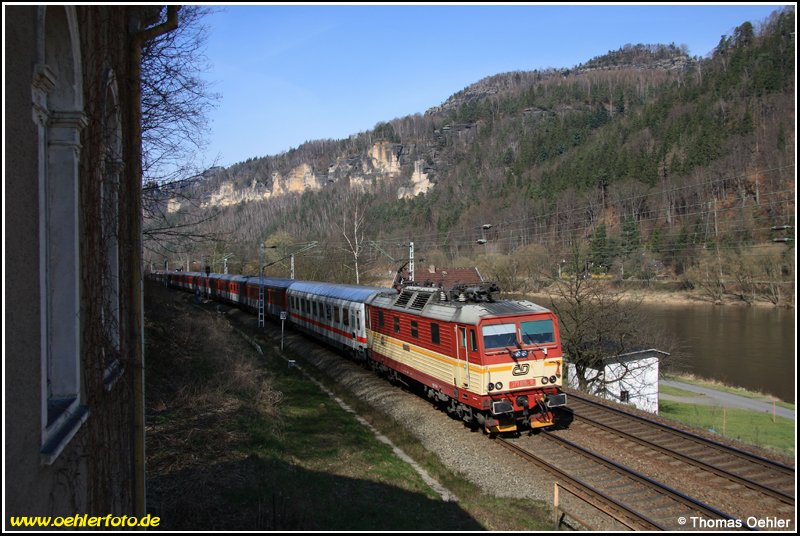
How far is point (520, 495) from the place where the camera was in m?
9.70

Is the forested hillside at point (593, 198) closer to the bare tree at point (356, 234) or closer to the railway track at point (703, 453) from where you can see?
the bare tree at point (356, 234)

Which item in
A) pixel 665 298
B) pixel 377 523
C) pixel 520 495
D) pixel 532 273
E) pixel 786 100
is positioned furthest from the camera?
pixel 786 100

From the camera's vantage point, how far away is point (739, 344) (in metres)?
39.2

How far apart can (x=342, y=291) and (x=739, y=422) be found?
16.9 m

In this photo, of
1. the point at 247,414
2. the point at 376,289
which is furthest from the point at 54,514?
the point at 376,289

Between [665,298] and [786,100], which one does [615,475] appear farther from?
[786,100]

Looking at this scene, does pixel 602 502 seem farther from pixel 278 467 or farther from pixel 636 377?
pixel 636 377

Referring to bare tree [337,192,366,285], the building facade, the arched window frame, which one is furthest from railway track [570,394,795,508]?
bare tree [337,192,366,285]

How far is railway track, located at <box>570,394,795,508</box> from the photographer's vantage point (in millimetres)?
9734

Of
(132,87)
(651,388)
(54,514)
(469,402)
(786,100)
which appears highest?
(786,100)

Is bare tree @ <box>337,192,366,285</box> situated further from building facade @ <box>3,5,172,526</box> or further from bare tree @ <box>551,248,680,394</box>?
building facade @ <box>3,5,172,526</box>

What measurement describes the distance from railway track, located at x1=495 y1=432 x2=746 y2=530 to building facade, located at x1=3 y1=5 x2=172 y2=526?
6.70 m

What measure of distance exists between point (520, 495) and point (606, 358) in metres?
16.4

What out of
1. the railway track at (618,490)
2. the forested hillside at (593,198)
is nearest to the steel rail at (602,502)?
the railway track at (618,490)
